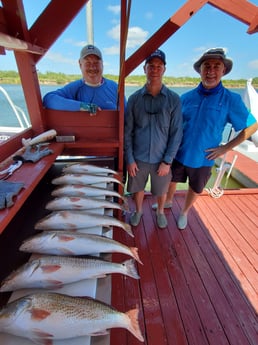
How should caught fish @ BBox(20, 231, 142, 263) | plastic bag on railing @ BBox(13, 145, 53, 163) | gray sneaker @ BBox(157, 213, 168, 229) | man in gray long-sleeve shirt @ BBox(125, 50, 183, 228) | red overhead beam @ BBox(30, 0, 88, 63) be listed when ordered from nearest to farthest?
caught fish @ BBox(20, 231, 142, 263) < plastic bag on railing @ BBox(13, 145, 53, 163) < red overhead beam @ BBox(30, 0, 88, 63) < man in gray long-sleeve shirt @ BBox(125, 50, 183, 228) < gray sneaker @ BBox(157, 213, 168, 229)

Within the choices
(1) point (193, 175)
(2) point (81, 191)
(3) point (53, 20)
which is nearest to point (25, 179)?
(2) point (81, 191)

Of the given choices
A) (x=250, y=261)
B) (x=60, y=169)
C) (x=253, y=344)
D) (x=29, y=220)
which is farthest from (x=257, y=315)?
(x=60, y=169)

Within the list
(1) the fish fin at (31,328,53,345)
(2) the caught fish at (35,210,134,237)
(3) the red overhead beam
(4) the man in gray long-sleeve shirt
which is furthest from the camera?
(4) the man in gray long-sleeve shirt

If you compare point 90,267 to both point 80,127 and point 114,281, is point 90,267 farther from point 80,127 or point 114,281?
point 80,127

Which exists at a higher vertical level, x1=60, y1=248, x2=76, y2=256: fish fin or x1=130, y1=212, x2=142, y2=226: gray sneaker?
x1=60, y1=248, x2=76, y2=256: fish fin

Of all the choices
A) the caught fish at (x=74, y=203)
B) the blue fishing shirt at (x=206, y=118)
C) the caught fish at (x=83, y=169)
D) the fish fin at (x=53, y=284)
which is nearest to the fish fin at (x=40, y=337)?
the fish fin at (x=53, y=284)

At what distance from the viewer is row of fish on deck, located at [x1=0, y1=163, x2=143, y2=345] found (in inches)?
33.2

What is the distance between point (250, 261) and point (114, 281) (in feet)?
4.71

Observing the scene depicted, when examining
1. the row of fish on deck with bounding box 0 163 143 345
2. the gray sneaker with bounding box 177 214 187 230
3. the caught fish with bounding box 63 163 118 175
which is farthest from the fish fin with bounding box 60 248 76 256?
the gray sneaker with bounding box 177 214 187 230

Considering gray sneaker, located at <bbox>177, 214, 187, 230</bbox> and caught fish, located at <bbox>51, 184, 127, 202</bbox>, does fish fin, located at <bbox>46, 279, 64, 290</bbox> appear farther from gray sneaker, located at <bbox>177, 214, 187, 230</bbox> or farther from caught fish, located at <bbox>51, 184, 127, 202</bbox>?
gray sneaker, located at <bbox>177, 214, 187, 230</bbox>

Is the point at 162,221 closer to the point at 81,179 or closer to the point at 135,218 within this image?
the point at 135,218

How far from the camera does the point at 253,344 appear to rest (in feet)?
4.94

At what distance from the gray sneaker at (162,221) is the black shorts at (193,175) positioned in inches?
19.5

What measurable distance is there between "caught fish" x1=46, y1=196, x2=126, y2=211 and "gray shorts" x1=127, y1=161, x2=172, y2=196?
2.44ft
